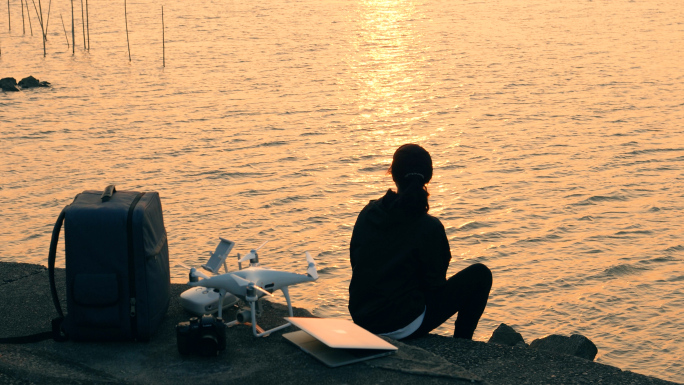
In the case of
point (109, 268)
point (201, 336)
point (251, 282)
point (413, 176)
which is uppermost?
point (413, 176)

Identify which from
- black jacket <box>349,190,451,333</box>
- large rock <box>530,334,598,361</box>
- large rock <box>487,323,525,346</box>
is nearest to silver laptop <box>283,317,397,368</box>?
black jacket <box>349,190,451,333</box>

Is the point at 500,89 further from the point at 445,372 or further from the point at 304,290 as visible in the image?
the point at 445,372

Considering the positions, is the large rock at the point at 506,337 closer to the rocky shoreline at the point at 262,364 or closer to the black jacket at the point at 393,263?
the rocky shoreline at the point at 262,364

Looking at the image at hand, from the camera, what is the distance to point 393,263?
4973mm

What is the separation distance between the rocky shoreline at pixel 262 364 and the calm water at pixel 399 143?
3.67 metres

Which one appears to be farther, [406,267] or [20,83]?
[20,83]

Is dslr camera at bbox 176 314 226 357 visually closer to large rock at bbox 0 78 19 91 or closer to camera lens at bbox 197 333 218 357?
camera lens at bbox 197 333 218 357

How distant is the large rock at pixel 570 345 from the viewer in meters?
7.54

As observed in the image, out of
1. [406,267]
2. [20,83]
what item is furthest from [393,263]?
[20,83]

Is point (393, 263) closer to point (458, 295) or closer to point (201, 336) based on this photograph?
point (458, 295)

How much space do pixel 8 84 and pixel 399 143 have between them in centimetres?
1286

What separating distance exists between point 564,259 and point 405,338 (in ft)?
20.8

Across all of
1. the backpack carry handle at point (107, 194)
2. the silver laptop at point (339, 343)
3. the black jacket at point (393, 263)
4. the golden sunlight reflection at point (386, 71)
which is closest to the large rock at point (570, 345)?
the black jacket at point (393, 263)

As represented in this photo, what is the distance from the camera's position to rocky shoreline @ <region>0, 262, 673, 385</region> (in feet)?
15.4
